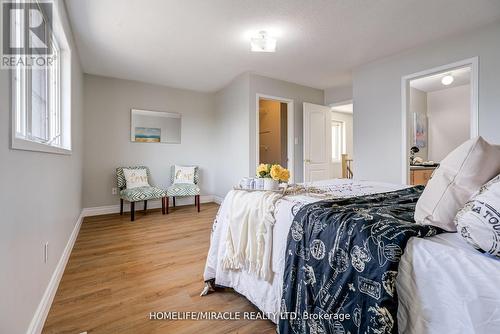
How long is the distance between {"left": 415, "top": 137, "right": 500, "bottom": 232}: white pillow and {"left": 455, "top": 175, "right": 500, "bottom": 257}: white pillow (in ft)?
0.25

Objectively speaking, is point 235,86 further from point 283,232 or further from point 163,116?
point 283,232

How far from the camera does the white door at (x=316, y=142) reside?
15.1ft

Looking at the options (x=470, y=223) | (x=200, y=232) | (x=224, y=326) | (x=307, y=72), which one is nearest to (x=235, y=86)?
Answer: (x=307, y=72)

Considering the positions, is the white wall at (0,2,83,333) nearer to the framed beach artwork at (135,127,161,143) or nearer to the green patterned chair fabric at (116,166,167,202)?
the green patterned chair fabric at (116,166,167,202)

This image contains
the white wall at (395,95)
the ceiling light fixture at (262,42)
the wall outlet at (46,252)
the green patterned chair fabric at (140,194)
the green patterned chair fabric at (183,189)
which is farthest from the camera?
the green patterned chair fabric at (183,189)

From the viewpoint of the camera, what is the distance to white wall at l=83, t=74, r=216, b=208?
4.14 m

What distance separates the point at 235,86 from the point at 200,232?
271cm

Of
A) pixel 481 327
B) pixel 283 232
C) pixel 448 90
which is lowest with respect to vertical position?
pixel 481 327

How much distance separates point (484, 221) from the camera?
73 centimetres

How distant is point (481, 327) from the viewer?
0.69 metres

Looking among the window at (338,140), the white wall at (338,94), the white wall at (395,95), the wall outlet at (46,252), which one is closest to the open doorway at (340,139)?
the window at (338,140)

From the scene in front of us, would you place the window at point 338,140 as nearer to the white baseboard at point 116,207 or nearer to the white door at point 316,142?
the white door at point 316,142

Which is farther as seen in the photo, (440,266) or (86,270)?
(86,270)

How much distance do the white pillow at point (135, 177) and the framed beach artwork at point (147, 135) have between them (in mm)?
609
